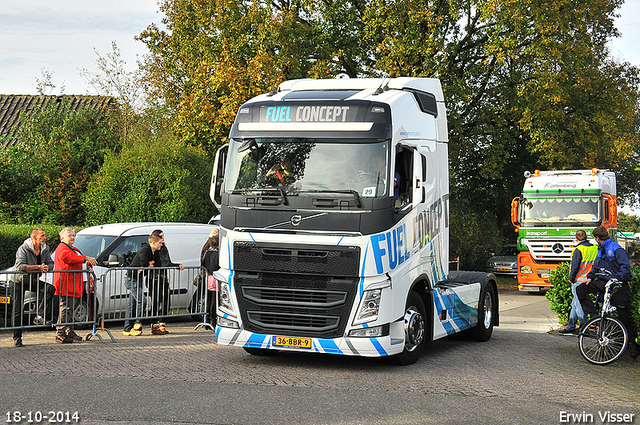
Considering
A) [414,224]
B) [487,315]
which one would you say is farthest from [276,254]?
[487,315]

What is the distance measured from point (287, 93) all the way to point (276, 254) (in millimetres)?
2410

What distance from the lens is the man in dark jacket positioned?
10133mm

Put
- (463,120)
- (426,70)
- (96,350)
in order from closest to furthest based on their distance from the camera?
(96,350), (426,70), (463,120)

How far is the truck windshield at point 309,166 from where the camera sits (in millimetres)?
8469

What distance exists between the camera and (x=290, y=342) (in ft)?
28.1

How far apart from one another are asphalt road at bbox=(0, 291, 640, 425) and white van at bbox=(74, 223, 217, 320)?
4.44 feet

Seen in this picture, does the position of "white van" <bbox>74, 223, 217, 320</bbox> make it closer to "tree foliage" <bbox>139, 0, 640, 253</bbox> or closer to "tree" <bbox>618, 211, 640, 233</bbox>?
"tree foliage" <bbox>139, 0, 640, 253</bbox>

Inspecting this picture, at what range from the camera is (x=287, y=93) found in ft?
31.7

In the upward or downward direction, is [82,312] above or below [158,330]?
above

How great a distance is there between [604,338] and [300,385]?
174 inches

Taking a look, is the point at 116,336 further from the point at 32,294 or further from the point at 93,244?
the point at 93,244

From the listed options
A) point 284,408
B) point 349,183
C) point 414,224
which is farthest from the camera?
point 414,224

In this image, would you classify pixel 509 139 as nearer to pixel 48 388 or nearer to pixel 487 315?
pixel 487 315

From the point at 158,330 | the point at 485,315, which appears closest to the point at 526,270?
the point at 485,315
